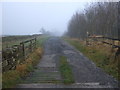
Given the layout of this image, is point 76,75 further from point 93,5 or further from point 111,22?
point 93,5

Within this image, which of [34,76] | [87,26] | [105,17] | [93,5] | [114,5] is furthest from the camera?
[87,26]

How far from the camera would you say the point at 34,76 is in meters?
11.9

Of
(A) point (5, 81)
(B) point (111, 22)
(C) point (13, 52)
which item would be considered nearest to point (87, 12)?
(B) point (111, 22)

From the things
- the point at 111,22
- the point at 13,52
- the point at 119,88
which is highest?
the point at 111,22

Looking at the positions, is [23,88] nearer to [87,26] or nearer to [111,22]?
[111,22]

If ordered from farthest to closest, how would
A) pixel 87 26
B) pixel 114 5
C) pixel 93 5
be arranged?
pixel 87 26, pixel 93 5, pixel 114 5

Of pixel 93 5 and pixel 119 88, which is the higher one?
pixel 93 5

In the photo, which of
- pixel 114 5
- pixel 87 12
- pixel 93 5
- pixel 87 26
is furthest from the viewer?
pixel 87 26

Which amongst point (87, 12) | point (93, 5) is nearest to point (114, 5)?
point (93, 5)

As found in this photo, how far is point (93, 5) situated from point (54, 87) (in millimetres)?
29312

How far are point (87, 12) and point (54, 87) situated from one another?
32.6m

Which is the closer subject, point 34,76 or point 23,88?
point 23,88

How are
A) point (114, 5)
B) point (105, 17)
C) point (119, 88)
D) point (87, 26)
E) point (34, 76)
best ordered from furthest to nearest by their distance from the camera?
point (87, 26) → point (105, 17) → point (114, 5) → point (34, 76) → point (119, 88)

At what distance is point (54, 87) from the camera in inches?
370
